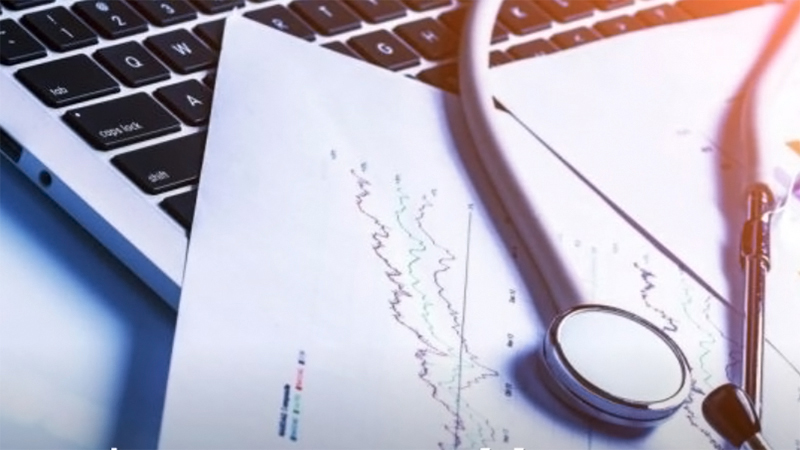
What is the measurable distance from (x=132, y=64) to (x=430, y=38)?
0.43ft

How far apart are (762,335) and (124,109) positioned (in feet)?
0.77

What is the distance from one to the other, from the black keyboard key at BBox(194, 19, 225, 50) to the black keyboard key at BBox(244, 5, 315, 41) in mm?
18

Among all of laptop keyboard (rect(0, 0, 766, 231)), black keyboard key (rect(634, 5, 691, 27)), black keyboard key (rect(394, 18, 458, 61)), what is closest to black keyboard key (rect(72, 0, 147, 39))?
laptop keyboard (rect(0, 0, 766, 231))

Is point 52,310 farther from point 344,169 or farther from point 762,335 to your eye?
point 762,335

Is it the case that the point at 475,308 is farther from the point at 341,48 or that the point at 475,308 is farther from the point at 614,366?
the point at 341,48

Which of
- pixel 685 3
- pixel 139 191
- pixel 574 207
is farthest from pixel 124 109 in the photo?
pixel 685 3

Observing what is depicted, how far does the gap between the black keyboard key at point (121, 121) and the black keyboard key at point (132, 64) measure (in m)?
0.01

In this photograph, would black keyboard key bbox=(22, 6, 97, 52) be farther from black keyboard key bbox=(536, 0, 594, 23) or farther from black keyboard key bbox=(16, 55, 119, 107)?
black keyboard key bbox=(536, 0, 594, 23)

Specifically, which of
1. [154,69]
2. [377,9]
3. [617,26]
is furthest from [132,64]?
[617,26]

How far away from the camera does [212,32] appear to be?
1.65 feet

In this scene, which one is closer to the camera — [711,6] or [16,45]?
[16,45]

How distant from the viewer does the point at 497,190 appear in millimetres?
458

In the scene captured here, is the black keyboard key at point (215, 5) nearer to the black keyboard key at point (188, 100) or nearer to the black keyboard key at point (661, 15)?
the black keyboard key at point (188, 100)

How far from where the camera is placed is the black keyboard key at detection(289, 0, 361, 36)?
526 mm
